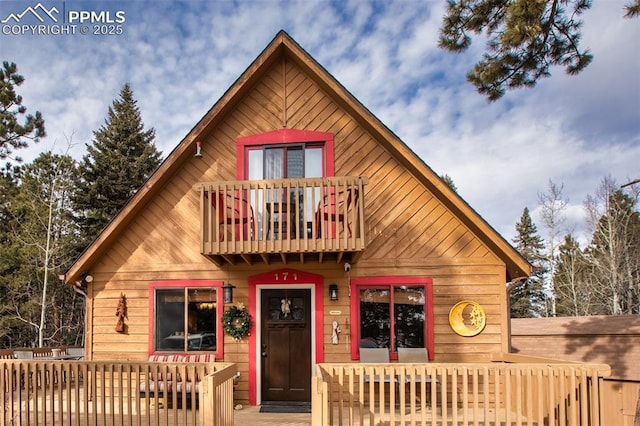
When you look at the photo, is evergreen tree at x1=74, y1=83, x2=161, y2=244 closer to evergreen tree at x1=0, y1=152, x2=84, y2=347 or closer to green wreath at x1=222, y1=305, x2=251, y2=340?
evergreen tree at x1=0, y1=152, x2=84, y2=347

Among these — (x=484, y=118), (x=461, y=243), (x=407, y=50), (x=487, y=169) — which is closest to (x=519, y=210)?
(x=487, y=169)

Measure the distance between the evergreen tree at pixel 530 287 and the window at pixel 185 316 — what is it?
24356 millimetres

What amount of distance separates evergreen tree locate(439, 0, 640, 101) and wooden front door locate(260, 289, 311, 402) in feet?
16.1

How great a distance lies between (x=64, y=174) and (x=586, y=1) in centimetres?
1806

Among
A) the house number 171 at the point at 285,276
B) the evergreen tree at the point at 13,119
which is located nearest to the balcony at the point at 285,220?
the house number 171 at the point at 285,276

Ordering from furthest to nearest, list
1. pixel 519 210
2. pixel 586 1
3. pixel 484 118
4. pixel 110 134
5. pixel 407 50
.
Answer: pixel 519 210
pixel 110 134
pixel 484 118
pixel 407 50
pixel 586 1

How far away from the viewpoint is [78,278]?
8523 millimetres

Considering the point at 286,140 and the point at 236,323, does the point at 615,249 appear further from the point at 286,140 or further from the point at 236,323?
the point at 236,323

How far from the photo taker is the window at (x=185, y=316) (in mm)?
8312

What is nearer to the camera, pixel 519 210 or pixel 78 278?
pixel 78 278

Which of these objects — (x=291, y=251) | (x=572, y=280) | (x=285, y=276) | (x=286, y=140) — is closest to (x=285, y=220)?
(x=291, y=251)

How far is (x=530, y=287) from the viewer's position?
29.7 m

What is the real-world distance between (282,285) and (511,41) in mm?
5508

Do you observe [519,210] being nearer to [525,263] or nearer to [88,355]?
[525,263]
